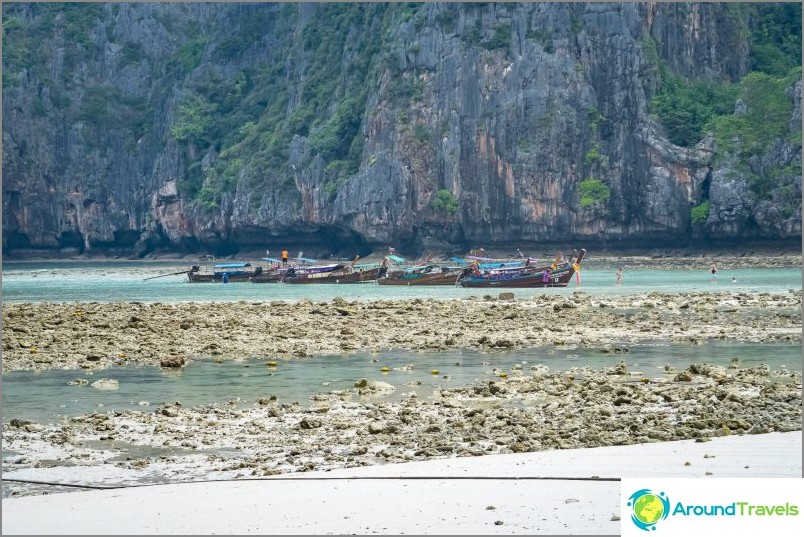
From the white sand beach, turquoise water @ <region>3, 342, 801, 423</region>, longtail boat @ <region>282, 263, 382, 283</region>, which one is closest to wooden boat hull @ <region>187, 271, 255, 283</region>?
longtail boat @ <region>282, 263, 382, 283</region>

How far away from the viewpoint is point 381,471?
1108 centimetres

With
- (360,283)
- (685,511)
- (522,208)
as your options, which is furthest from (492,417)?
(522,208)

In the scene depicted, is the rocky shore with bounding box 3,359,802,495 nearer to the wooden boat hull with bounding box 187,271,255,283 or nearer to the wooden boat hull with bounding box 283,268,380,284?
the wooden boat hull with bounding box 283,268,380,284

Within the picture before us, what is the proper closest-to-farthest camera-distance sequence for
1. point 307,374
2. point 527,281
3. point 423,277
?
point 307,374 → point 527,281 → point 423,277

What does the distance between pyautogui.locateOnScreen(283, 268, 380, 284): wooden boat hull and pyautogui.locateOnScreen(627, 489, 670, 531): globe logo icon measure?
197 feet

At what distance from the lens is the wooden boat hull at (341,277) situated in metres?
67.8

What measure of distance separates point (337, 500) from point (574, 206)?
87.7m

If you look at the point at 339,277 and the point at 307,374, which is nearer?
the point at 307,374

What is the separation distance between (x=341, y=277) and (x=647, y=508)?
61.5 m

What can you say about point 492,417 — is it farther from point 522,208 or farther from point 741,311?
point 522,208

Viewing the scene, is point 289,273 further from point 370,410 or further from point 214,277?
point 370,410

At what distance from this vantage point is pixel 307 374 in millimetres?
20391

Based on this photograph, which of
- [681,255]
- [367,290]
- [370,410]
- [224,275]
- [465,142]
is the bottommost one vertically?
[681,255]

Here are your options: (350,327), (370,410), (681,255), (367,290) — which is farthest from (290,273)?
Answer: (370,410)
